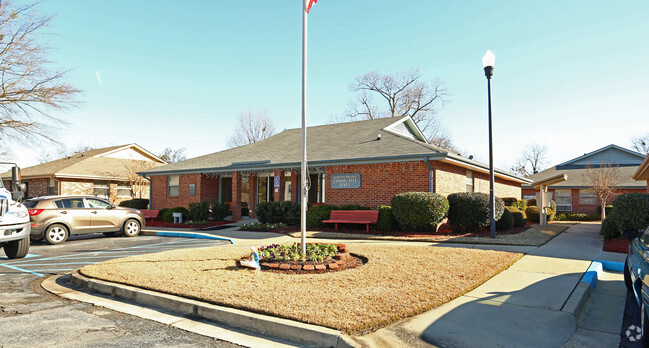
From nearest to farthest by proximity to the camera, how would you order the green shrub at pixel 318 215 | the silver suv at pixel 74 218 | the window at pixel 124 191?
the silver suv at pixel 74 218
the green shrub at pixel 318 215
the window at pixel 124 191

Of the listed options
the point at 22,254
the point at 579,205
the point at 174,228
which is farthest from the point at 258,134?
the point at 22,254

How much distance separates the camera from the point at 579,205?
2936cm

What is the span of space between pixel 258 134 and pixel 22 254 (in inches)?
1444

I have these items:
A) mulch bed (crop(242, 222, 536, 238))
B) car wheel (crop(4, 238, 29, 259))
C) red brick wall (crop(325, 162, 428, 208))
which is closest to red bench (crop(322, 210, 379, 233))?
mulch bed (crop(242, 222, 536, 238))

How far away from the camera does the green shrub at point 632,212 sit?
10.6 metres

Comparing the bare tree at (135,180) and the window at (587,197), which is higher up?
the bare tree at (135,180)

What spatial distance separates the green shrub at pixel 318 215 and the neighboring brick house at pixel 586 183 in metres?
21.6

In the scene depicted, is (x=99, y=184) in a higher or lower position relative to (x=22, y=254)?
higher

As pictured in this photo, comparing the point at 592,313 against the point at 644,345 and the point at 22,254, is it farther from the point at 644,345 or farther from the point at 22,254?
the point at 22,254

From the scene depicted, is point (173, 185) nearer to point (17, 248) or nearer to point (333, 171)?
point (333, 171)

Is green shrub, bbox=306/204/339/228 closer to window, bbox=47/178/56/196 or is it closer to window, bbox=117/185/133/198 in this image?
window, bbox=117/185/133/198

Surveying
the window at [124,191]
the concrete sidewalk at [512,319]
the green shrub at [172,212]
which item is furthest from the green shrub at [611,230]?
the window at [124,191]

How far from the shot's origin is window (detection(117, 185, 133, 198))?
29.6m

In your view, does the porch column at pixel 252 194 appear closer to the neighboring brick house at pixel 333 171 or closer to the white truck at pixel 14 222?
the neighboring brick house at pixel 333 171
